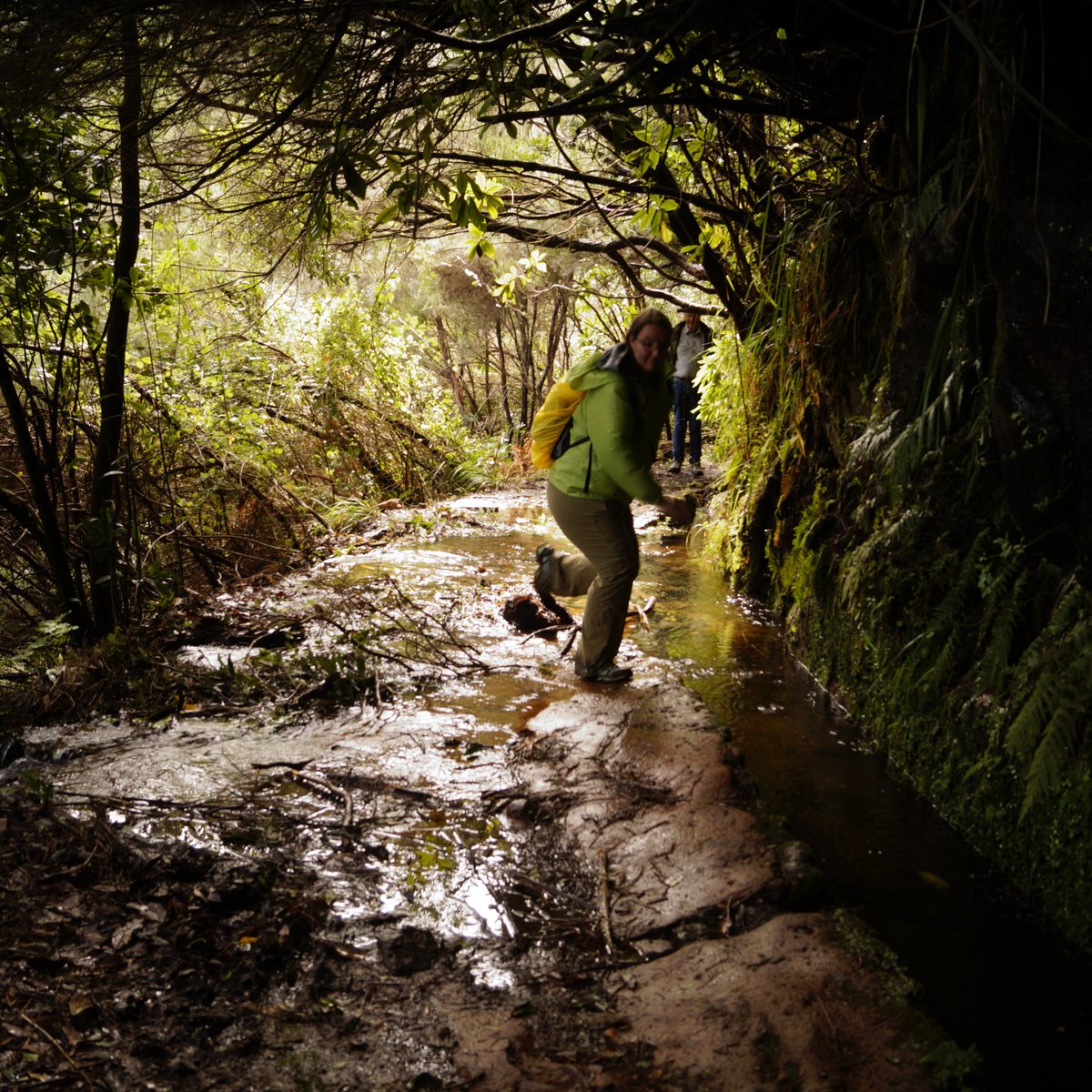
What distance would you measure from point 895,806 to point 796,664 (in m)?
A: 2.04

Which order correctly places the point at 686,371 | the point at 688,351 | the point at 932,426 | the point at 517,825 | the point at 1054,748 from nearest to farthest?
the point at 1054,748
the point at 517,825
the point at 932,426
the point at 688,351
the point at 686,371

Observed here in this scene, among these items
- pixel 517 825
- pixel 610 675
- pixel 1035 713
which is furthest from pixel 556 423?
pixel 1035 713

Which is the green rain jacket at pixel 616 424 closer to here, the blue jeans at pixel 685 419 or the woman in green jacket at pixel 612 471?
the woman in green jacket at pixel 612 471

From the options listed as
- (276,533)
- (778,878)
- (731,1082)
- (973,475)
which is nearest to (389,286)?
(276,533)

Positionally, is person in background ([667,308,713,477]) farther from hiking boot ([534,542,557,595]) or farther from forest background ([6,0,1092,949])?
hiking boot ([534,542,557,595])

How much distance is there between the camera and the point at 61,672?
4.98 m

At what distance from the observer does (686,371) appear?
41.4 ft

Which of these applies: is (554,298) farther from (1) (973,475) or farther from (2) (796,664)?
(1) (973,475)

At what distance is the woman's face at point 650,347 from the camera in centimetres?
494

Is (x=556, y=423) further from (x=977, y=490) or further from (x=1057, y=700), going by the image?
(x=1057, y=700)

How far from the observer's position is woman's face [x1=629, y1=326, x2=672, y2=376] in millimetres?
4941

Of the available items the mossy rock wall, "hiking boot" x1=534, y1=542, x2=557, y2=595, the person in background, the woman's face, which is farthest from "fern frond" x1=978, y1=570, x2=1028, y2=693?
the person in background

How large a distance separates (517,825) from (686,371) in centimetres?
979

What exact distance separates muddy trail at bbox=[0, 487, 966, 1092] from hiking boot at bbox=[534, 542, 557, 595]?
125 centimetres
